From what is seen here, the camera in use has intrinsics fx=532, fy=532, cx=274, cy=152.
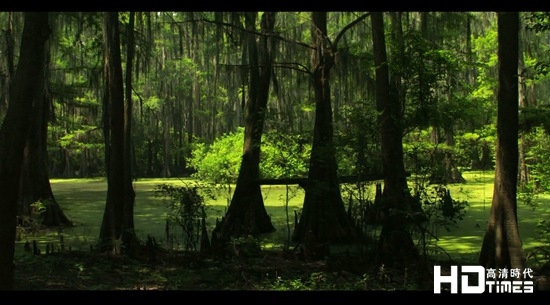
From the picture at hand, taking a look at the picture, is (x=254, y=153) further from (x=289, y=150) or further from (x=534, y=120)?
(x=534, y=120)

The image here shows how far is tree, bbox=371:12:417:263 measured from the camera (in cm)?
620

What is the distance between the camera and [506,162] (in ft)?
18.7

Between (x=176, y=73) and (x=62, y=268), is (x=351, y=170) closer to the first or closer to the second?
(x=62, y=268)

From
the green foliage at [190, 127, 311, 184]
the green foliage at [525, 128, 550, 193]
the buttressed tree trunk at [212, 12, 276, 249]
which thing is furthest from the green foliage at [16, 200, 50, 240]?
the green foliage at [525, 128, 550, 193]

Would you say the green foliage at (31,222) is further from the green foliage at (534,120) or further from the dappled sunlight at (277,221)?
the green foliage at (534,120)

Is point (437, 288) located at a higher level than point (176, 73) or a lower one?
lower

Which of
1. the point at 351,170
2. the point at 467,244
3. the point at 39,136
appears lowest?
the point at 467,244

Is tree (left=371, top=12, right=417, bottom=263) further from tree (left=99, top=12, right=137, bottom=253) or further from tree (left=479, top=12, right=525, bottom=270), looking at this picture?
tree (left=99, top=12, right=137, bottom=253)

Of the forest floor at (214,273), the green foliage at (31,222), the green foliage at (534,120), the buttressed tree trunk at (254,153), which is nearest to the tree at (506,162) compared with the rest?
the forest floor at (214,273)

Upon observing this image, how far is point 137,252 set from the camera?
6652 millimetres

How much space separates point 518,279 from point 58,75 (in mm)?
19165

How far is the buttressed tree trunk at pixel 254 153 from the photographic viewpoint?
8977mm

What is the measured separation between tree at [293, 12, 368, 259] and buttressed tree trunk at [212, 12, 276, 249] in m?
0.97
